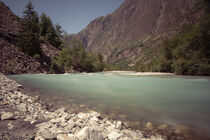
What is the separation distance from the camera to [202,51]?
78.0 feet

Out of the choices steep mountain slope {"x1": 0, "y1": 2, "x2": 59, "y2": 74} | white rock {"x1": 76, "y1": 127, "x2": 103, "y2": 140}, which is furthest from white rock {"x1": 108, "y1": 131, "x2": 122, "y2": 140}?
steep mountain slope {"x1": 0, "y1": 2, "x2": 59, "y2": 74}

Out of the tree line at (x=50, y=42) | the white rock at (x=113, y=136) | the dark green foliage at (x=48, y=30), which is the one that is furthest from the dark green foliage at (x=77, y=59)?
the white rock at (x=113, y=136)

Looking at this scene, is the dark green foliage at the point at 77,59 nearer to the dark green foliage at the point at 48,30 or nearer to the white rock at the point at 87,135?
the dark green foliage at the point at 48,30

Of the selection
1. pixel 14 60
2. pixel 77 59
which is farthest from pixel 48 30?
pixel 14 60

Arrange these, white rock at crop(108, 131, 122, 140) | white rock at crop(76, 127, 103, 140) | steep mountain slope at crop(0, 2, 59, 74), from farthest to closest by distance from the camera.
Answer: steep mountain slope at crop(0, 2, 59, 74), white rock at crop(108, 131, 122, 140), white rock at crop(76, 127, 103, 140)

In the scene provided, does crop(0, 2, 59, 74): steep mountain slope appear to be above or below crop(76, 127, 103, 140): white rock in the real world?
above

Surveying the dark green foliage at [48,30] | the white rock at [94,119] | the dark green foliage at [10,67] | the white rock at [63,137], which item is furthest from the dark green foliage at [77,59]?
the white rock at [63,137]

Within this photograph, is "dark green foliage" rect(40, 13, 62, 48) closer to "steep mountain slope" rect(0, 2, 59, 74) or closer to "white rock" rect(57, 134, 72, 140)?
"steep mountain slope" rect(0, 2, 59, 74)

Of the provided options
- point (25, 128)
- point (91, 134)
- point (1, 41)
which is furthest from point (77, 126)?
point (1, 41)

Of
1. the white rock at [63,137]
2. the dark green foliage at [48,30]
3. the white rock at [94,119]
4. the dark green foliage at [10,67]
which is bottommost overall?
the white rock at [94,119]

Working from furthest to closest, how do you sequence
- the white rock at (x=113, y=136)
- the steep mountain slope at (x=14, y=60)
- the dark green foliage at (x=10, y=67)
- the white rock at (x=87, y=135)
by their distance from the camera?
1. the steep mountain slope at (x=14, y=60)
2. the dark green foliage at (x=10, y=67)
3. the white rock at (x=113, y=136)
4. the white rock at (x=87, y=135)

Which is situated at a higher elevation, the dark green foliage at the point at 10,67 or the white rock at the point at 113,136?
the dark green foliage at the point at 10,67

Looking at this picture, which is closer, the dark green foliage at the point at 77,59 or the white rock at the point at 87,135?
the white rock at the point at 87,135

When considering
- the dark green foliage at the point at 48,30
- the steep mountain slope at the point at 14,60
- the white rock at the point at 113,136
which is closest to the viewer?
the white rock at the point at 113,136
